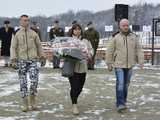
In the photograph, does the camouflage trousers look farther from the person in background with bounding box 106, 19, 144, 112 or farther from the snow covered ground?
the person in background with bounding box 106, 19, 144, 112

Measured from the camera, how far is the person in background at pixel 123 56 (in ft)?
30.9

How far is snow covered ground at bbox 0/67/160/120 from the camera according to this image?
9094 mm

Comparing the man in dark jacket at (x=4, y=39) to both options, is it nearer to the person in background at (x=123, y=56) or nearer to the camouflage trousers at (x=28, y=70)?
the camouflage trousers at (x=28, y=70)

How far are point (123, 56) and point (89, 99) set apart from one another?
5.94ft

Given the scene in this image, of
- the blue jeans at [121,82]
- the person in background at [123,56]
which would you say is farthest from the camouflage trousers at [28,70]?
the blue jeans at [121,82]

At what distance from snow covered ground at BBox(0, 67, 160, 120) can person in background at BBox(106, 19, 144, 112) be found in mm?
417

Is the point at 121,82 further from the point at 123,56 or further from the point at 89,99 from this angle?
the point at 89,99

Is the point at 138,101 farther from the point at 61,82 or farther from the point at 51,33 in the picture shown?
the point at 51,33

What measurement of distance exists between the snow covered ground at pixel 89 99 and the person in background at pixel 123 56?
1.37 ft

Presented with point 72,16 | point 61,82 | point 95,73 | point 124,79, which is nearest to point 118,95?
point 124,79

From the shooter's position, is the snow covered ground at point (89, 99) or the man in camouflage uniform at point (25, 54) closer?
the snow covered ground at point (89, 99)

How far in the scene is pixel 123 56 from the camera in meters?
9.41

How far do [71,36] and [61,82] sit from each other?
4650 mm

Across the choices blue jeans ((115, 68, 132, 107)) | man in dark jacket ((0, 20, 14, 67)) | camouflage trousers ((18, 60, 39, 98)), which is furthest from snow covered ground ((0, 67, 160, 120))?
man in dark jacket ((0, 20, 14, 67))
